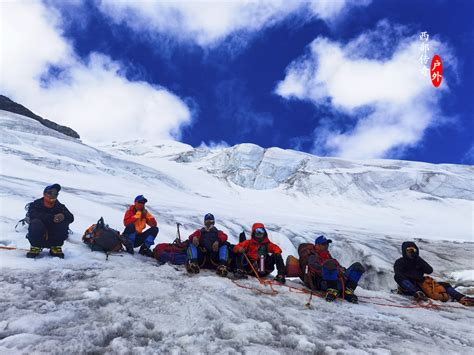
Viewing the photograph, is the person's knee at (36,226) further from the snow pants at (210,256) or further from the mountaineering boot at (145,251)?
the snow pants at (210,256)

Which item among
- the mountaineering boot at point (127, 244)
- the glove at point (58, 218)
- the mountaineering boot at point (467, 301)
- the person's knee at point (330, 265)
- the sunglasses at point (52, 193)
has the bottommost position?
the mountaineering boot at point (127, 244)

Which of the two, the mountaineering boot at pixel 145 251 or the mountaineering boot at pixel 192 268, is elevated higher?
the mountaineering boot at pixel 192 268

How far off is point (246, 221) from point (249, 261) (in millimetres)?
9534

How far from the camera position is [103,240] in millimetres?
5945

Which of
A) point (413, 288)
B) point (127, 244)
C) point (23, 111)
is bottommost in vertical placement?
point (127, 244)

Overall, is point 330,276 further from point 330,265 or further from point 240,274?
point 240,274

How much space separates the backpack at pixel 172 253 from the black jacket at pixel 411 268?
4.02 metres

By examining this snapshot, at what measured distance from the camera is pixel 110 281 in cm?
424

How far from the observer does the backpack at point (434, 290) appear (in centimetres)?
592

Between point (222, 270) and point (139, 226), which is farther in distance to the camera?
point (139, 226)

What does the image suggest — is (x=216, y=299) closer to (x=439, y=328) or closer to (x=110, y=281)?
(x=110, y=281)

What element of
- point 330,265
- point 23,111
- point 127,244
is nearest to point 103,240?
point 127,244

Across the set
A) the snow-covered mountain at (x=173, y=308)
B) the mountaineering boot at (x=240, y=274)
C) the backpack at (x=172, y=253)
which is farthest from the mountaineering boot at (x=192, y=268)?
the mountaineering boot at (x=240, y=274)

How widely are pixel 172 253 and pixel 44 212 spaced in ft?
7.24
